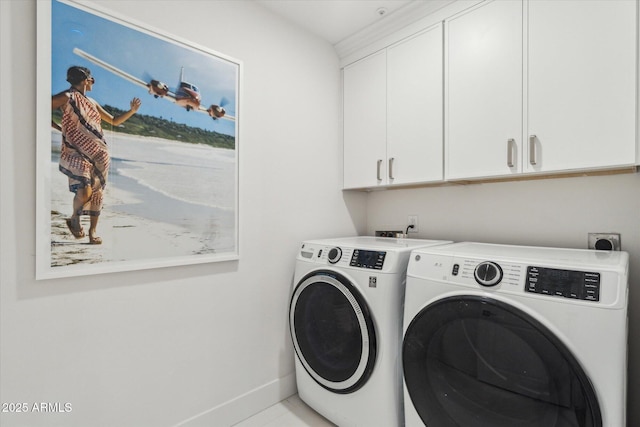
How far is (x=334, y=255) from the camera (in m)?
1.70

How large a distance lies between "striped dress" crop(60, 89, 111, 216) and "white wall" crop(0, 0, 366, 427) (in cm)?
11

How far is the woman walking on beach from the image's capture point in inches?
48.1

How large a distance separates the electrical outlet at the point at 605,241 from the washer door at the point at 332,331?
116 cm

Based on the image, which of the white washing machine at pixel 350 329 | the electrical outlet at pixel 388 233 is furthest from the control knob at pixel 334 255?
the electrical outlet at pixel 388 233

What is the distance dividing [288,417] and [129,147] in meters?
1.70

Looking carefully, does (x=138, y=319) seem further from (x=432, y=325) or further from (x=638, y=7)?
(x=638, y=7)

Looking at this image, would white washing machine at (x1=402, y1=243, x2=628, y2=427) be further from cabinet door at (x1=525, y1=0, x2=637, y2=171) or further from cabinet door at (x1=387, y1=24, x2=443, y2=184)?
cabinet door at (x1=387, y1=24, x2=443, y2=184)

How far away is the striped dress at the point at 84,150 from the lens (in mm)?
1226

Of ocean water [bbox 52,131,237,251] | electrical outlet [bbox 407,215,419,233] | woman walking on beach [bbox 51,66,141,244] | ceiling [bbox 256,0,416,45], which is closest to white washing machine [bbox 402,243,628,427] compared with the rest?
electrical outlet [bbox 407,215,419,233]

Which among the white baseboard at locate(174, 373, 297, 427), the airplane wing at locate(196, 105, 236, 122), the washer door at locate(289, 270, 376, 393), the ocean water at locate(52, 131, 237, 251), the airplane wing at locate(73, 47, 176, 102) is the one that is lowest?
the white baseboard at locate(174, 373, 297, 427)

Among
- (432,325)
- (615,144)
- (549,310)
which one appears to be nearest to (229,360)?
(432,325)

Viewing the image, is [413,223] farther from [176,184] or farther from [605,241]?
[176,184]

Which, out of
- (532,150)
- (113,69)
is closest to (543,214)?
(532,150)

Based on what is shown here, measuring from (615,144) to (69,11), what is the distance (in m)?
2.28
